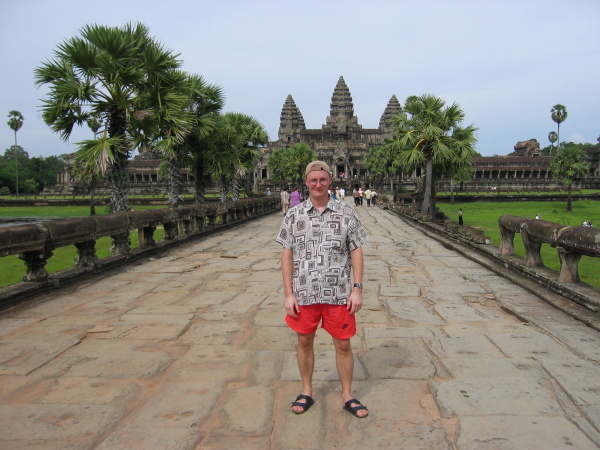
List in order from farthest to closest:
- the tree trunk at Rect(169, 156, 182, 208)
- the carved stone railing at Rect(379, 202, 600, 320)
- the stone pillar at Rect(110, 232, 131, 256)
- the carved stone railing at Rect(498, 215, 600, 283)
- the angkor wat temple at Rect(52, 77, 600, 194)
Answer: the angkor wat temple at Rect(52, 77, 600, 194), the tree trunk at Rect(169, 156, 182, 208), the stone pillar at Rect(110, 232, 131, 256), the carved stone railing at Rect(498, 215, 600, 283), the carved stone railing at Rect(379, 202, 600, 320)

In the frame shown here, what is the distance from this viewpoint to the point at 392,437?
2.44 meters

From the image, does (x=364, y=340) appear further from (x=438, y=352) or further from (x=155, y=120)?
(x=155, y=120)

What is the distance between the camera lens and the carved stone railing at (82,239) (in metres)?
5.11

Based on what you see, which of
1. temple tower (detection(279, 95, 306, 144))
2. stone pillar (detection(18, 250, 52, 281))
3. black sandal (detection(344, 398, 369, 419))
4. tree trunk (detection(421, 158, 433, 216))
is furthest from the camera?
temple tower (detection(279, 95, 306, 144))

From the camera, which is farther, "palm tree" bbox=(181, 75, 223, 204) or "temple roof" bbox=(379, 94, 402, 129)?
"temple roof" bbox=(379, 94, 402, 129)

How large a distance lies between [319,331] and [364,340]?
0.44m

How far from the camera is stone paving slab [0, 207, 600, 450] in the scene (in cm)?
247

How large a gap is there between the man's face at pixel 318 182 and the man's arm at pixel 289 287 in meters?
0.38

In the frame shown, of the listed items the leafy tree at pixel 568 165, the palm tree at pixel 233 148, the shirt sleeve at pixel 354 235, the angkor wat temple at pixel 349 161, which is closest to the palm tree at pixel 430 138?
the palm tree at pixel 233 148

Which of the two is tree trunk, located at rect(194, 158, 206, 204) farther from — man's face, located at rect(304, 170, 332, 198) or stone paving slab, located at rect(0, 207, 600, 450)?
man's face, located at rect(304, 170, 332, 198)

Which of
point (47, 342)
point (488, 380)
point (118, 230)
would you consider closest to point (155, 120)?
point (118, 230)

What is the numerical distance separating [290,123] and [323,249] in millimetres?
96714

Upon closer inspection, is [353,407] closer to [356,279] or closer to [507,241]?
[356,279]

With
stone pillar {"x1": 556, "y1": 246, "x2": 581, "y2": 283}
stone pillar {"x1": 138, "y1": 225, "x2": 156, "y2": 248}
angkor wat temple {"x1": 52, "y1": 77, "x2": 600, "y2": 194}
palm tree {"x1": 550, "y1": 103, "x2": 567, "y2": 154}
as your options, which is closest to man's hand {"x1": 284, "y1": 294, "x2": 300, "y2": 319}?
stone pillar {"x1": 556, "y1": 246, "x2": 581, "y2": 283}
